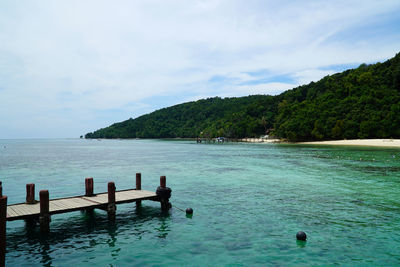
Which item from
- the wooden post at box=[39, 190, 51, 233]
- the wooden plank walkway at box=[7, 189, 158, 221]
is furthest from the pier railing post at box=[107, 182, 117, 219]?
the wooden post at box=[39, 190, 51, 233]

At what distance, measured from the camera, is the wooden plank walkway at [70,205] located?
14.8 metres

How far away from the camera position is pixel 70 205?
53.7ft

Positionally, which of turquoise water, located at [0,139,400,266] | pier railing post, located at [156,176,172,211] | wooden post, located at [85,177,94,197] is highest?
wooden post, located at [85,177,94,197]

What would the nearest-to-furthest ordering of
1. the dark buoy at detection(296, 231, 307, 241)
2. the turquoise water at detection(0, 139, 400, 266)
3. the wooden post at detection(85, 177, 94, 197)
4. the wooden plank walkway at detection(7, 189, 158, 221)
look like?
the turquoise water at detection(0, 139, 400, 266)
the dark buoy at detection(296, 231, 307, 241)
the wooden plank walkway at detection(7, 189, 158, 221)
the wooden post at detection(85, 177, 94, 197)

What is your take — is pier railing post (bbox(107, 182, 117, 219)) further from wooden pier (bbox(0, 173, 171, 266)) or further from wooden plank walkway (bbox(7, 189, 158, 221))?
wooden plank walkway (bbox(7, 189, 158, 221))

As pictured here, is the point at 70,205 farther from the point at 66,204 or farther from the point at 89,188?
→ the point at 89,188

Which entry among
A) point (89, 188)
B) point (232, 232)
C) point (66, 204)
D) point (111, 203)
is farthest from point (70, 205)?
point (232, 232)

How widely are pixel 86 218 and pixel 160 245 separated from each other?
262 inches

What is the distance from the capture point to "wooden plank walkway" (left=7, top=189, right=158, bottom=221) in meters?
14.8

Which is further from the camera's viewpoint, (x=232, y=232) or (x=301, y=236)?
(x=232, y=232)

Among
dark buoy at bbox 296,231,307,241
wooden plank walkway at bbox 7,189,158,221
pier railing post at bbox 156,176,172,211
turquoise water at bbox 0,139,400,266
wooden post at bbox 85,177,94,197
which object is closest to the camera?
turquoise water at bbox 0,139,400,266

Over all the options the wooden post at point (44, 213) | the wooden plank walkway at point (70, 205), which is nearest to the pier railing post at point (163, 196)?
the wooden plank walkway at point (70, 205)

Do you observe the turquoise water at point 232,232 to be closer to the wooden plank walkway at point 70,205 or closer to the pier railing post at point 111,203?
the pier railing post at point 111,203

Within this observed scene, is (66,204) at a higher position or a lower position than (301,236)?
higher
